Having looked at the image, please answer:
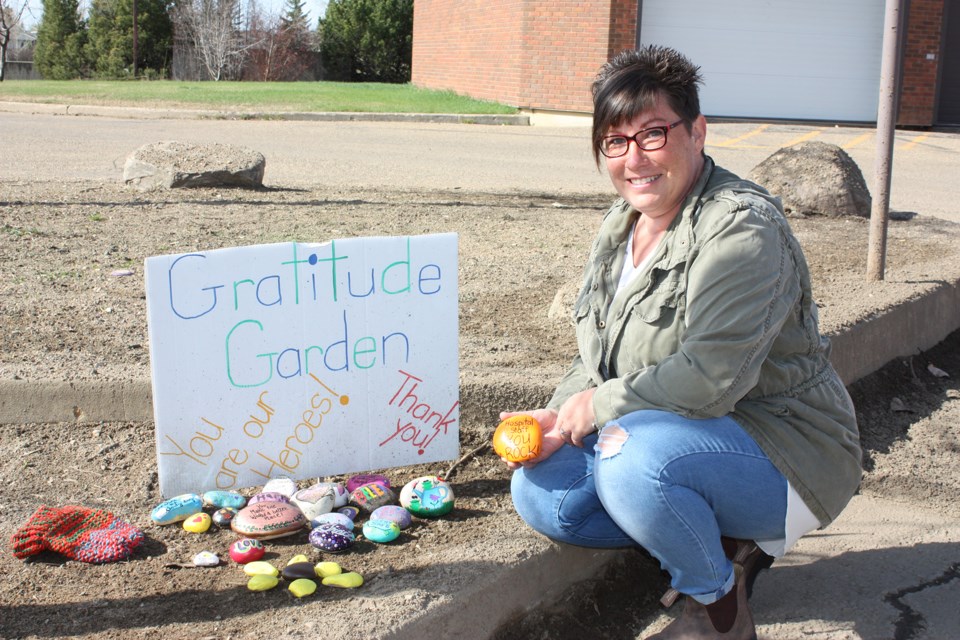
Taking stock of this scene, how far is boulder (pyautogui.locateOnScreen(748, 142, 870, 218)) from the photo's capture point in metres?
7.47

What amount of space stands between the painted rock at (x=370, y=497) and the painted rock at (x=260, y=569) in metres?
0.48

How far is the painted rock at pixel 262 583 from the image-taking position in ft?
8.01

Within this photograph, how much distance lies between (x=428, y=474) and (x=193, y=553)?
0.89 metres

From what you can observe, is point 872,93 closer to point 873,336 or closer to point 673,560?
point 873,336

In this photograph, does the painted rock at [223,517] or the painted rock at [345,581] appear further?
the painted rock at [223,517]

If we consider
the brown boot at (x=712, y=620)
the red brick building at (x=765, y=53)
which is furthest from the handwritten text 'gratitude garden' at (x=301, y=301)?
the red brick building at (x=765, y=53)

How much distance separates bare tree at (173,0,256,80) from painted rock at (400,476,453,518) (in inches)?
1384

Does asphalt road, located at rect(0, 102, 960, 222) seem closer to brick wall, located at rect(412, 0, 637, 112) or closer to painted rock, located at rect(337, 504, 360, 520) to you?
brick wall, located at rect(412, 0, 637, 112)

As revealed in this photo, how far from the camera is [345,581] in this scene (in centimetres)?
245

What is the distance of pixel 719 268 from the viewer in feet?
7.55

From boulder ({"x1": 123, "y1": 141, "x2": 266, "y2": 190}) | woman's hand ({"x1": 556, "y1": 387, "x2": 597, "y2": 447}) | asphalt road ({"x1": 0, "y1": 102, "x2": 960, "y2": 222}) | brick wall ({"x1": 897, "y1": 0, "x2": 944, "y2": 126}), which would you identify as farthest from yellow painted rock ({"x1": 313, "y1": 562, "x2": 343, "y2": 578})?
brick wall ({"x1": 897, "y1": 0, "x2": 944, "y2": 126})

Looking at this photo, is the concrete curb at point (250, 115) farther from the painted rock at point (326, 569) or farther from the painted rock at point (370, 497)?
the painted rock at point (326, 569)

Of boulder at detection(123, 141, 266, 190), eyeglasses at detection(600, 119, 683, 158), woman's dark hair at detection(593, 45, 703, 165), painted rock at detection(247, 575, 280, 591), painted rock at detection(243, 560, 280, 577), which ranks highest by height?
woman's dark hair at detection(593, 45, 703, 165)

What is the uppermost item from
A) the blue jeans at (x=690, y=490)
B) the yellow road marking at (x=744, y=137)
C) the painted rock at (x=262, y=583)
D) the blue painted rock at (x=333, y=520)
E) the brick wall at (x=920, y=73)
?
the brick wall at (x=920, y=73)
